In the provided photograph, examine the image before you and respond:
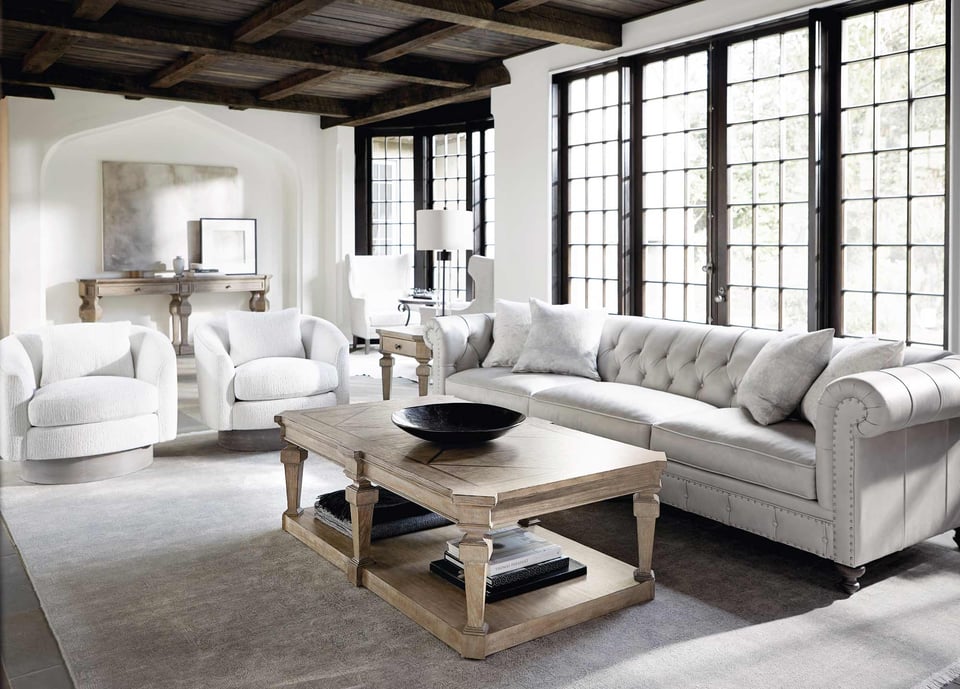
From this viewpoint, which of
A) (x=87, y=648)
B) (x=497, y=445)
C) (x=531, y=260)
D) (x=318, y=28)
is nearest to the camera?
(x=87, y=648)

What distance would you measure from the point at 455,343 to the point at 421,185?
4720mm

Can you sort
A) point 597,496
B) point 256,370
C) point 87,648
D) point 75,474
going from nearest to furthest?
point 87,648 → point 597,496 → point 75,474 → point 256,370

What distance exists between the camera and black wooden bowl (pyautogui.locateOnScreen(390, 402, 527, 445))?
3.00m

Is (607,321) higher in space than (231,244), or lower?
lower

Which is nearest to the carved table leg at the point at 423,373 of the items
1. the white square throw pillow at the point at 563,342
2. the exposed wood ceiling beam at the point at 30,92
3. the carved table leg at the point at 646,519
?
the white square throw pillow at the point at 563,342

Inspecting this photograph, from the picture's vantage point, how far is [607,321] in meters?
5.08

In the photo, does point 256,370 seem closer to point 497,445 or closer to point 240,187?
point 497,445

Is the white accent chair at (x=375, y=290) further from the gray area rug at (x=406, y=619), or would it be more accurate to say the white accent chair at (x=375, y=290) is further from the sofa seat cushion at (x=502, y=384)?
the gray area rug at (x=406, y=619)

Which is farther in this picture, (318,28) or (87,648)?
(318,28)

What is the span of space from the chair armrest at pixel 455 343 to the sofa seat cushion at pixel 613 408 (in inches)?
35.9

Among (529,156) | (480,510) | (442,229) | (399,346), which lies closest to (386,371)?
(399,346)

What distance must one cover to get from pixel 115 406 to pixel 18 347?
2.02ft

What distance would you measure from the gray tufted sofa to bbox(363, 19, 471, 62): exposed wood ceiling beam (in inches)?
104

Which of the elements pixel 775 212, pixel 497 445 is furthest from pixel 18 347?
pixel 775 212
